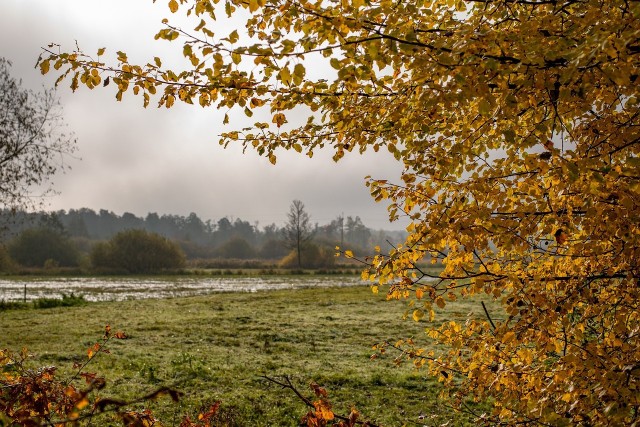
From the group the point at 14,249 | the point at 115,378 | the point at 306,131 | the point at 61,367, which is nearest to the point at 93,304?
the point at 61,367

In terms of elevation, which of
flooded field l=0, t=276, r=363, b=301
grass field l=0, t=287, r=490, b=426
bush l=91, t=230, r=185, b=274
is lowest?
flooded field l=0, t=276, r=363, b=301

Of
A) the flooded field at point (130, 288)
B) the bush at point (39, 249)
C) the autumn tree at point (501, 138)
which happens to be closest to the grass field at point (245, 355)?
the autumn tree at point (501, 138)

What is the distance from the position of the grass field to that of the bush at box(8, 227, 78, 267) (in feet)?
211

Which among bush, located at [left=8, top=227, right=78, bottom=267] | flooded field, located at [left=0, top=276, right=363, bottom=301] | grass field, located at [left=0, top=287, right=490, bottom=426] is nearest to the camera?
grass field, located at [left=0, top=287, right=490, bottom=426]

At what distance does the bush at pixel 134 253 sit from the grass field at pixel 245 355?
4590cm

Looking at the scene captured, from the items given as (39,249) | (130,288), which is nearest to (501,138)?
(130,288)

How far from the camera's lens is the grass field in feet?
29.0

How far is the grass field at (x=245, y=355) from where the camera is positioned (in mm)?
8852

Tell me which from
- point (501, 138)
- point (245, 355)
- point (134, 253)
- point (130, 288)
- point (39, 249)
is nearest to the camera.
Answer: point (501, 138)

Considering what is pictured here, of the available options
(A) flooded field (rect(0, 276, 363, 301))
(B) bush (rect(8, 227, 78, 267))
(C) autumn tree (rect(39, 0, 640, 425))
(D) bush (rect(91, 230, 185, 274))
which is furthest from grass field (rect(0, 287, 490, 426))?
(B) bush (rect(8, 227, 78, 267))

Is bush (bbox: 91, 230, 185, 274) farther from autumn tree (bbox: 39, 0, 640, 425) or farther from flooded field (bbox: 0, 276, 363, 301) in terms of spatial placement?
autumn tree (bbox: 39, 0, 640, 425)

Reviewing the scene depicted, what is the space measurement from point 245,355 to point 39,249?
8276 centimetres

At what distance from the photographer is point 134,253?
6981 cm

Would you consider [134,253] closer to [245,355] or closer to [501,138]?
[245,355]
